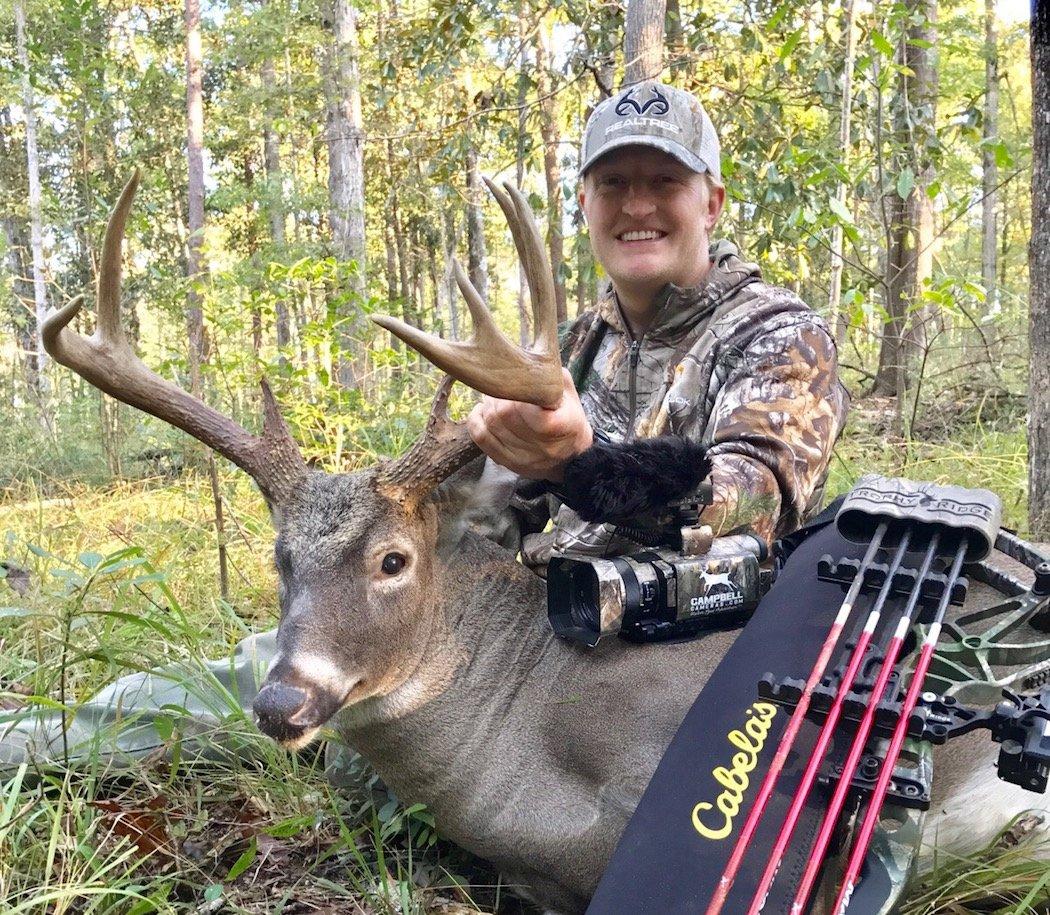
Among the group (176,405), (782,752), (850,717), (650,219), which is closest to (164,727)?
(176,405)

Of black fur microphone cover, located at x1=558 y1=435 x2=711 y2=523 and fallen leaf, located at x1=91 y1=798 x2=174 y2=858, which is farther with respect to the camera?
fallen leaf, located at x1=91 y1=798 x2=174 y2=858

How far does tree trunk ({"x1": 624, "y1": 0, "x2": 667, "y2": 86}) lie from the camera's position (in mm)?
5605

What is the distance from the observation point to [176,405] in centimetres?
304

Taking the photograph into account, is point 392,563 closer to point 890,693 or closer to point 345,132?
point 890,693

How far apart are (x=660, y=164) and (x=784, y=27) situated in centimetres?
495

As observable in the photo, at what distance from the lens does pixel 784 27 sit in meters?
7.79

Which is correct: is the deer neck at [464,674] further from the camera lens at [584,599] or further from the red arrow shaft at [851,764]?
the red arrow shaft at [851,764]

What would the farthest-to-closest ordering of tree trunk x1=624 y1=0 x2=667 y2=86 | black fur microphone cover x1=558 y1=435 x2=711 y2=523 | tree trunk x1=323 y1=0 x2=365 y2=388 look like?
tree trunk x1=323 y1=0 x2=365 y2=388 → tree trunk x1=624 y1=0 x2=667 y2=86 → black fur microphone cover x1=558 y1=435 x2=711 y2=523

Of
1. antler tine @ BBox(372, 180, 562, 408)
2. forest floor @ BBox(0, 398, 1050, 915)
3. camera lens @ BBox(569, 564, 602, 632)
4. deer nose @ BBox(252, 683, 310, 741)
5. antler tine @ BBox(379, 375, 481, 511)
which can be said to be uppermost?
antler tine @ BBox(372, 180, 562, 408)

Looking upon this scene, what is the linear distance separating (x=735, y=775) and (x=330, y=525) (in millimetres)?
1372

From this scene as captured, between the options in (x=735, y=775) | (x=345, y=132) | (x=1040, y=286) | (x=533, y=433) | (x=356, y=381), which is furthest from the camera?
(x=345, y=132)

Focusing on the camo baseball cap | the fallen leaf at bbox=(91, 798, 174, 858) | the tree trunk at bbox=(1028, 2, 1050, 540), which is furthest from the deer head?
the tree trunk at bbox=(1028, 2, 1050, 540)

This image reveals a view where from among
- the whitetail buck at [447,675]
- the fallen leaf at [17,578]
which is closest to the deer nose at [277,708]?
the whitetail buck at [447,675]

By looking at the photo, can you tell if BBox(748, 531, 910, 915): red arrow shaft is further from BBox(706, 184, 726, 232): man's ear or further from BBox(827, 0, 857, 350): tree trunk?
BBox(827, 0, 857, 350): tree trunk
